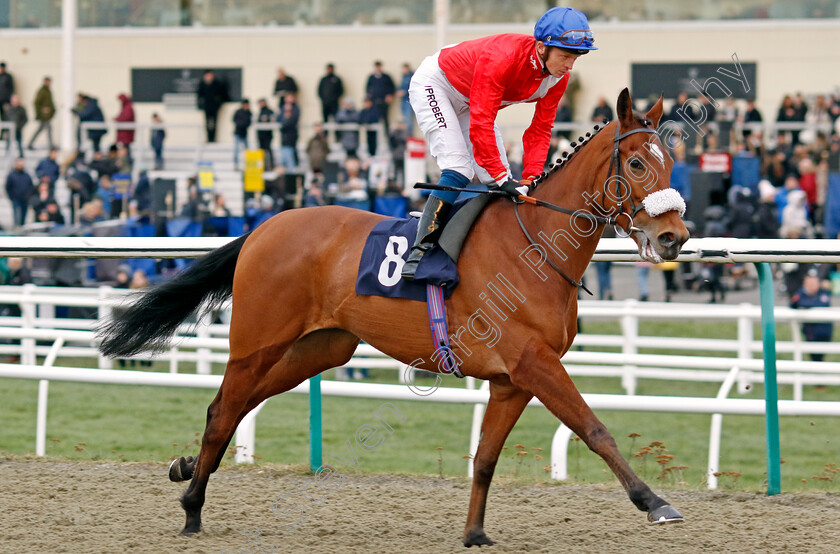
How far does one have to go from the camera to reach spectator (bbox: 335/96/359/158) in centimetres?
1920

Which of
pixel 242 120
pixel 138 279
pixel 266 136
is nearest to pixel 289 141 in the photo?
pixel 266 136

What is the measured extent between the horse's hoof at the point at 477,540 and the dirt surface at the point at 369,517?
39mm

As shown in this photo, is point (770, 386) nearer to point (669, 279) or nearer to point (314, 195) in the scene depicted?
point (669, 279)

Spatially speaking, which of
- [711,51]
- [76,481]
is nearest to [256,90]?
[711,51]

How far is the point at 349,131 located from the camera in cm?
1938

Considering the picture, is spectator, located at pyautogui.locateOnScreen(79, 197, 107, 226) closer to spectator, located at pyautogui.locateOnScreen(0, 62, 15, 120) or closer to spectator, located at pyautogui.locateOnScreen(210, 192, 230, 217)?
spectator, located at pyautogui.locateOnScreen(210, 192, 230, 217)

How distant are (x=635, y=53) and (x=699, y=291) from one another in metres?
9.56

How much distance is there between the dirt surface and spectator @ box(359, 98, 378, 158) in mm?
14470

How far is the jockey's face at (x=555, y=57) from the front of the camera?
4.09 m

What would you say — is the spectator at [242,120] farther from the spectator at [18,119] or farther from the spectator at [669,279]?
the spectator at [669,279]

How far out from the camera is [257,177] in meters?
16.1

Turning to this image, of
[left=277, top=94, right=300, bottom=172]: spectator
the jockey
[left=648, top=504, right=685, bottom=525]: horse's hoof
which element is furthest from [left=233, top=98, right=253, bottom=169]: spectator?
[left=648, top=504, right=685, bottom=525]: horse's hoof

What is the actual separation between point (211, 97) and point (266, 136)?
3001mm

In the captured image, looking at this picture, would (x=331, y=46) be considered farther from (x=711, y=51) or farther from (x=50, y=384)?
(x=50, y=384)
